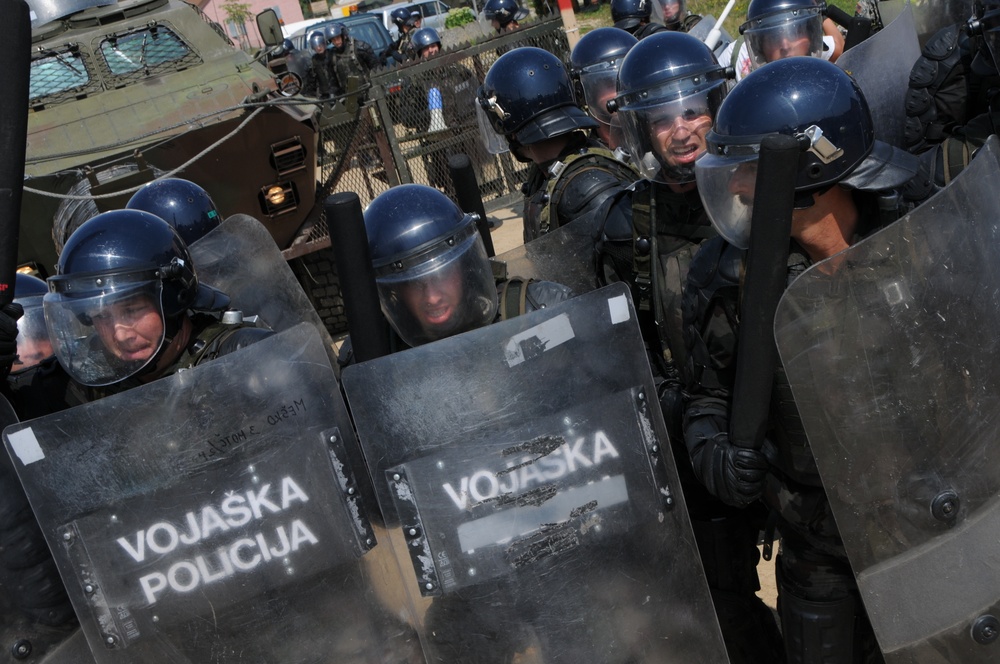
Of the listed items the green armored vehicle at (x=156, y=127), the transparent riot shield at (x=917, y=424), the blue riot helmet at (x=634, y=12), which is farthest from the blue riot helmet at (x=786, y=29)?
the green armored vehicle at (x=156, y=127)

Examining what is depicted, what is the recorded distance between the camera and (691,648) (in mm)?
2129

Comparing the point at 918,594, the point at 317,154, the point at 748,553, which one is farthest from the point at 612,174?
the point at 317,154

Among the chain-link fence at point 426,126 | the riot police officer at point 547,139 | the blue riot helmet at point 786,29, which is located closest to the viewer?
the riot police officer at point 547,139

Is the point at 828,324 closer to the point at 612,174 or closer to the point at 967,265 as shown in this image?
the point at 967,265

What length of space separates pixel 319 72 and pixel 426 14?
8630 millimetres

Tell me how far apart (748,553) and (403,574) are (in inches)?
54.5

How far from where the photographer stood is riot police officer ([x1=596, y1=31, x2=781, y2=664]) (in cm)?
310

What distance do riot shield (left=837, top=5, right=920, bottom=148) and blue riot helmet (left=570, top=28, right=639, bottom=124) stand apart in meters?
1.22

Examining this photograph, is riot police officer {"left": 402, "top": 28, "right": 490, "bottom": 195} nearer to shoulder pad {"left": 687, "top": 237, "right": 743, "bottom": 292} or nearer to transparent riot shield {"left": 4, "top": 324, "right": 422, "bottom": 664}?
shoulder pad {"left": 687, "top": 237, "right": 743, "bottom": 292}

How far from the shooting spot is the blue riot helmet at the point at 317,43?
1643cm

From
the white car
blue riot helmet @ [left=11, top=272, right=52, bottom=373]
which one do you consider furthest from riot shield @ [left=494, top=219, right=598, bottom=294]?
the white car

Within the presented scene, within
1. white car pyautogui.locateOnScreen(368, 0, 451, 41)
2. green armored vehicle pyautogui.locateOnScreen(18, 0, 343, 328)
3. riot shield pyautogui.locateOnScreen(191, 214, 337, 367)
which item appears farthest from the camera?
white car pyautogui.locateOnScreen(368, 0, 451, 41)

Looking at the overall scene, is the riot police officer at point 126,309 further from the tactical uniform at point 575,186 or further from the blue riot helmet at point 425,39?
the blue riot helmet at point 425,39

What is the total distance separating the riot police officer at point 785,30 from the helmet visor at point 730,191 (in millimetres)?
2520
